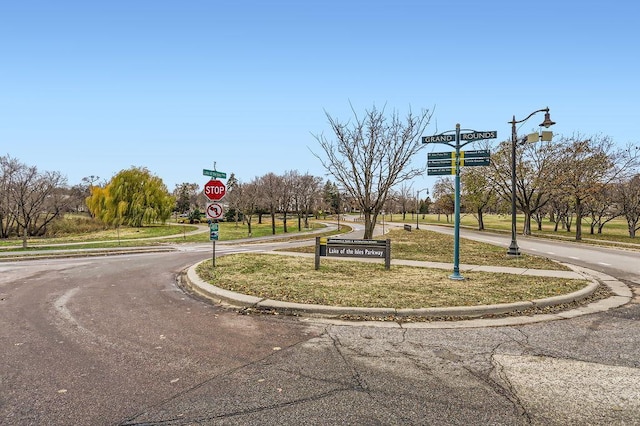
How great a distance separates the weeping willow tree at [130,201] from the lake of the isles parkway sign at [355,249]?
43145 mm

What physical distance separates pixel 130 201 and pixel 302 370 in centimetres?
5159

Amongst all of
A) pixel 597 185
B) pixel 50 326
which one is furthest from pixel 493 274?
pixel 597 185

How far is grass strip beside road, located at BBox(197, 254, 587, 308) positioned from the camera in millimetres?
7195

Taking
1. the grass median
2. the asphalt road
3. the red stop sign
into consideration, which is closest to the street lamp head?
the grass median

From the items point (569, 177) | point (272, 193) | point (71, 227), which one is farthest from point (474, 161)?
point (71, 227)

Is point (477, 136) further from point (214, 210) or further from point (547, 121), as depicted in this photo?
point (214, 210)

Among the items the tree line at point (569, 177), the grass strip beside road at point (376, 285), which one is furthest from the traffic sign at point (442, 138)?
the tree line at point (569, 177)

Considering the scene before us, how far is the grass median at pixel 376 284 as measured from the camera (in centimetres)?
720

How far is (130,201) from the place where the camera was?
48750mm

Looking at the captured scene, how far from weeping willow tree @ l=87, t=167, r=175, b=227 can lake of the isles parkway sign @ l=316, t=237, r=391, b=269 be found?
43.1 meters

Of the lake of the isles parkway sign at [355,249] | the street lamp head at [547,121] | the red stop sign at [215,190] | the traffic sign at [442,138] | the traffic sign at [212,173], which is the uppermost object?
the street lamp head at [547,121]

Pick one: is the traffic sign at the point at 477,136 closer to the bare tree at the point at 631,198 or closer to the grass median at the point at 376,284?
the grass median at the point at 376,284

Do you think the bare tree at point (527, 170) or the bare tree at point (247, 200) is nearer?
the bare tree at point (527, 170)

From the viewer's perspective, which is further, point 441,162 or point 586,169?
point 586,169
